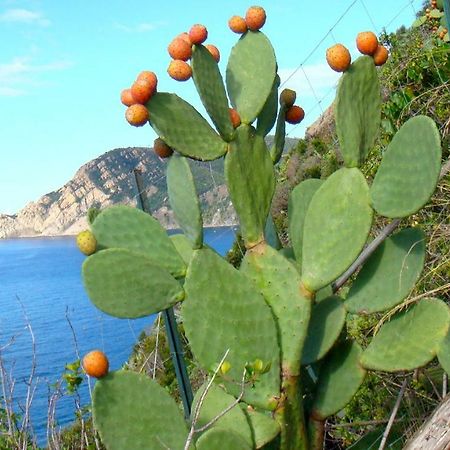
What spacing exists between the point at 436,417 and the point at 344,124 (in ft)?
2.35

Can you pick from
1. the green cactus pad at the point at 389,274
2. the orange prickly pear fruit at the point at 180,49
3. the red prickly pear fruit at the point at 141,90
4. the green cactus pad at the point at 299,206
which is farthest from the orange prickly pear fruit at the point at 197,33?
the green cactus pad at the point at 389,274

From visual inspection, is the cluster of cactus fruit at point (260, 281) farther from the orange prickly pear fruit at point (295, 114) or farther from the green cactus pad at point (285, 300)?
the orange prickly pear fruit at point (295, 114)

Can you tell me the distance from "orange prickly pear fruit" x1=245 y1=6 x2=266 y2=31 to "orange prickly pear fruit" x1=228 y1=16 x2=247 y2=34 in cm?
1

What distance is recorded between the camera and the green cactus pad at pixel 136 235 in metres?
2.02

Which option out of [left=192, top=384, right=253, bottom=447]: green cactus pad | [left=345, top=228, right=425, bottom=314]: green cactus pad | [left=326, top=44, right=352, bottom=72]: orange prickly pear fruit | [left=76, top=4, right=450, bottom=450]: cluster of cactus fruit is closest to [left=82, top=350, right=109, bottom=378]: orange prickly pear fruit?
[left=76, top=4, right=450, bottom=450]: cluster of cactus fruit

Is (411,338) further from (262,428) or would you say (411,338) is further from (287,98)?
(287,98)

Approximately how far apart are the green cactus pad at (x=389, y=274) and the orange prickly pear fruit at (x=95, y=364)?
2.04ft

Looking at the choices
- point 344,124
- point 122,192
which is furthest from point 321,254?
point 122,192

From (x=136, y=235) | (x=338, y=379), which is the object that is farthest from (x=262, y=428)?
(x=136, y=235)

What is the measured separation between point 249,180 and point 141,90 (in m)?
0.37

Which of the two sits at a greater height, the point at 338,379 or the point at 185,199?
the point at 185,199

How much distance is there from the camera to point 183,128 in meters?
1.97

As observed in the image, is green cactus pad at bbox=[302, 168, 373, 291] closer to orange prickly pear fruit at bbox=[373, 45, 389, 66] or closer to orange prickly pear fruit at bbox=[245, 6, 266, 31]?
orange prickly pear fruit at bbox=[373, 45, 389, 66]

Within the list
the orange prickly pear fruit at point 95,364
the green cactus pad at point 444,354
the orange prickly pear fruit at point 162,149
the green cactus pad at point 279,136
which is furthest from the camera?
the green cactus pad at point 279,136
